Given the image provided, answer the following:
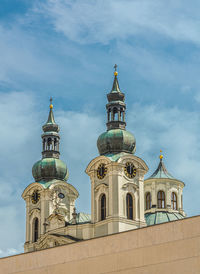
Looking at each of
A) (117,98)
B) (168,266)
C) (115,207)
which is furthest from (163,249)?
(117,98)

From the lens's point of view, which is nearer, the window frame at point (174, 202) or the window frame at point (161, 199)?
the window frame at point (161, 199)

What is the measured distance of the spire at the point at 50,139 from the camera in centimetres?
7394

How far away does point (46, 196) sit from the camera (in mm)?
70125

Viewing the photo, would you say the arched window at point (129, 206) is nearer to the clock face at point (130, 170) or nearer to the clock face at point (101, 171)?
the clock face at point (130, 170)

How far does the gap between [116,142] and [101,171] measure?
3295 millimetres

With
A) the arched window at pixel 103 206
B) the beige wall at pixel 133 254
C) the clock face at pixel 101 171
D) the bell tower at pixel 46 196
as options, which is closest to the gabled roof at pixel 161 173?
the bell tower at pixel 46 196

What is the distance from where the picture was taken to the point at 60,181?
2798 inches

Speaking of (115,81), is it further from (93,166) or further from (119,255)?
(119,255)

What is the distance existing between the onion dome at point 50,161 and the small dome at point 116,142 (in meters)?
7.64

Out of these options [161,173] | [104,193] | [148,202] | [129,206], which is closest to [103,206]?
[104,193]

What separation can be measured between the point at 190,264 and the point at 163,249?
162 cm

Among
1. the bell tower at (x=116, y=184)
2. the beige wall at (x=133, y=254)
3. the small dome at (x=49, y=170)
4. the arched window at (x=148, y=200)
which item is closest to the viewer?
the beige wall at (x=133, y=254)

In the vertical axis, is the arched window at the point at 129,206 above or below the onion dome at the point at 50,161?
below

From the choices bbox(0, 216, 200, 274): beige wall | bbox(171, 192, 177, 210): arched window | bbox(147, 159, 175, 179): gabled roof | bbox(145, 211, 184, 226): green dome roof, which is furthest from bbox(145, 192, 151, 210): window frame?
bbox(0, 216, 200, 274): beige wall
